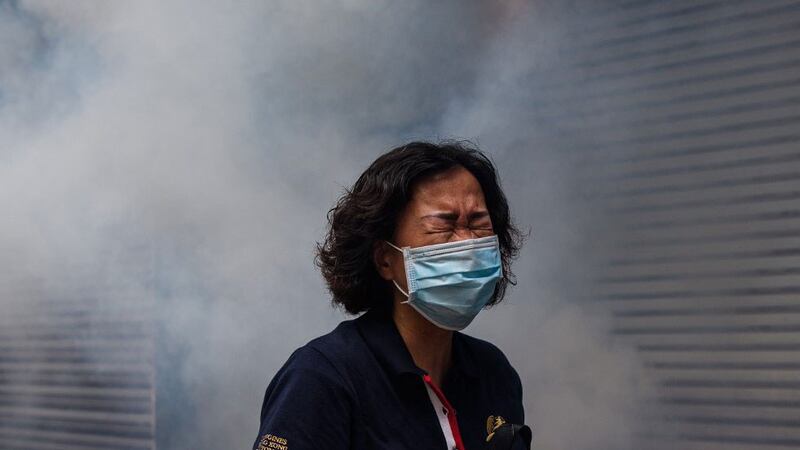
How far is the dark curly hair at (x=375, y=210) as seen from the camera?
2.22 m

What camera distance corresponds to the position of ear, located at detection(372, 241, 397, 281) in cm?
228

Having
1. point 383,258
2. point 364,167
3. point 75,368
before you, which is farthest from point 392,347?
point 75,368

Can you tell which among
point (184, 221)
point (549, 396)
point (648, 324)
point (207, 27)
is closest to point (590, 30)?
point (648, 324)

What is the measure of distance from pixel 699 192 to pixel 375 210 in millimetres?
1844

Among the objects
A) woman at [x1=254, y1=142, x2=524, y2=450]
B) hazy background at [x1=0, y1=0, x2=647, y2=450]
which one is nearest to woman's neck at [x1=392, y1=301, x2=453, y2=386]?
woman at [x1=254, y1=142, x2=524, y2=450]

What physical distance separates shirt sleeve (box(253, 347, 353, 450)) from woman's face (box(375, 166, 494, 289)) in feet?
1.22

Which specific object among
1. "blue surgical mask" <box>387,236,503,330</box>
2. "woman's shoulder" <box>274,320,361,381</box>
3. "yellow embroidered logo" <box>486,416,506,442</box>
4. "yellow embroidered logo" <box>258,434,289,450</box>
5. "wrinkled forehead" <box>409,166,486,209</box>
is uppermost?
"wrinkled forehead" <box>409,166,486,209</box>

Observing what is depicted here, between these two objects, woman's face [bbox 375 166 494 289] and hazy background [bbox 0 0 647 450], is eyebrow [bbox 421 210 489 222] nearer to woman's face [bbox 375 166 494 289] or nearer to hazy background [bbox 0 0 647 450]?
woman's face [bbox 375 166 494 289]

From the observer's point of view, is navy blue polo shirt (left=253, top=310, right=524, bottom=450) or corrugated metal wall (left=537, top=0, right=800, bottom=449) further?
corrugated metal wall (left=537, top=0, right=800, bottom=449)

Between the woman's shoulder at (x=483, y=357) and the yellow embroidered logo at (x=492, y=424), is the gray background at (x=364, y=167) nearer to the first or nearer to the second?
the woman's shoulder at (x=483, y=357)

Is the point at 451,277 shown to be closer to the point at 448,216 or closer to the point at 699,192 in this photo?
the point at 448,216

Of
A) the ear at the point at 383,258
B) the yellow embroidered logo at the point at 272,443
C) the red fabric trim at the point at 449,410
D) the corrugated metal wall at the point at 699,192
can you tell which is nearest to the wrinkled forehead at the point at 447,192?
the ear at the point at 383,258

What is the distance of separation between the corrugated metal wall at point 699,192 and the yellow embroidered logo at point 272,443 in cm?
206

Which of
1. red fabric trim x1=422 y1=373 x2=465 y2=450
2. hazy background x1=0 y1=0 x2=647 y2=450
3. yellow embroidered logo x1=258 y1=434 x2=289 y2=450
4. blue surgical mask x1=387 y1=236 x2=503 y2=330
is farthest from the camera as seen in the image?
hazy background x1=0 y1=0 x2=647 y2=450
